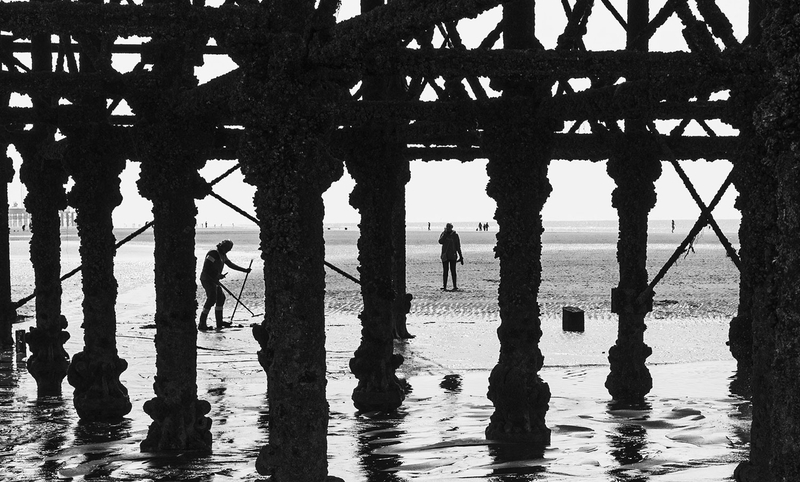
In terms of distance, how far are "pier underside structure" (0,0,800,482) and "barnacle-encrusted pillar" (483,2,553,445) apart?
16 millimetres

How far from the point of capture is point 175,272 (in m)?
7.86

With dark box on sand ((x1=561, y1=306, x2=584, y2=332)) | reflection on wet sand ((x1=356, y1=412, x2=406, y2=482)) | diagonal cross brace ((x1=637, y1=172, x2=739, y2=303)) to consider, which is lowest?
reflection on wet sand ((x1=356, y1=412, x2=406, y2=482))

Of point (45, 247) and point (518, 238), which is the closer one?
point (518, 238)

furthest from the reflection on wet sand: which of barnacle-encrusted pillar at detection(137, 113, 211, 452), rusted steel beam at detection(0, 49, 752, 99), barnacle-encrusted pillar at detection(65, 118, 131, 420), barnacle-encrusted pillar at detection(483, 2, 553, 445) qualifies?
rusted steel beam at detection(0, 49, 752, 99)

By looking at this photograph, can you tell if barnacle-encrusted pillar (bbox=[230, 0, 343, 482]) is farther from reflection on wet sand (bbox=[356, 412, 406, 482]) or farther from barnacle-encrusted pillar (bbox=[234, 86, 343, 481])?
reflection on wet sand (bbox=[356, 412, 406, 482])

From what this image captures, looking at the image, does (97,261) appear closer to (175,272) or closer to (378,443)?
(175,272)

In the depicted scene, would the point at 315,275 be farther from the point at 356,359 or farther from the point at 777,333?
the point at 356,359

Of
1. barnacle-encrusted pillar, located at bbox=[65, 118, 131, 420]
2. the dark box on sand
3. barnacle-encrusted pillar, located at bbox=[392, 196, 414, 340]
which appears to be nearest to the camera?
barnacle-encrusted pillar, located at bbox=[65, 118, 131, 420]

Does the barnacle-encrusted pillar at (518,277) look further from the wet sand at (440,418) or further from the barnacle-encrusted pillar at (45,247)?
the barnacle-encrusted pillar at (45,247)

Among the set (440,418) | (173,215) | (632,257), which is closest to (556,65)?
(173,215)

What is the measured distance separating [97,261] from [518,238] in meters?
3.45

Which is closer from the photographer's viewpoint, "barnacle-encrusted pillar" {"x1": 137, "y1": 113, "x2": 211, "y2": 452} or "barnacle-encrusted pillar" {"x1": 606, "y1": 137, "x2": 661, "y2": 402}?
"barnacle-encrusted pillar" {"x1": 137, "y1": 113, "x2": 211, "y2": 452}

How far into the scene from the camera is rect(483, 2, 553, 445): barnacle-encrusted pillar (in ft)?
25.9

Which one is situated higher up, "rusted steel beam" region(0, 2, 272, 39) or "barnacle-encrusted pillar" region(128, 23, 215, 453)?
"rusted steel beam" region(0, 2, 272, 39)
